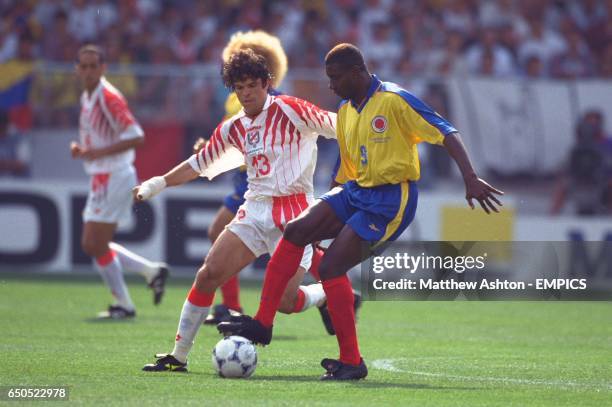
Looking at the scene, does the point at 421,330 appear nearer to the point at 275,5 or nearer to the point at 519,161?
the point at 519,161

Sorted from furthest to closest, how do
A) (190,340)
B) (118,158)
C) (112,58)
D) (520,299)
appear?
(112,58) < (520,299) < (118,158) < (190,340)

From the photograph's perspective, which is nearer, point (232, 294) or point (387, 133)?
point (387, 133)

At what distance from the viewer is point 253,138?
27.3 ft

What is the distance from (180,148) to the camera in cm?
1647

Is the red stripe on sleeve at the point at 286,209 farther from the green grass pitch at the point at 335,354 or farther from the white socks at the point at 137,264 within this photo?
the white socks at the point at 137,264

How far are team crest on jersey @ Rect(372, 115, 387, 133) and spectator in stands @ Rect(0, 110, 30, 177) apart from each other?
10.0 m

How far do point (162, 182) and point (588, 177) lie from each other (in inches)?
386

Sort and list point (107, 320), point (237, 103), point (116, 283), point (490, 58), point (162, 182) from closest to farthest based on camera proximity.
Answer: point (162, 182) < point (237, 103) < point (107, 320) < point (116, 283) < point (490, 58)

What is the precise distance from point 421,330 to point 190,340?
159 inches

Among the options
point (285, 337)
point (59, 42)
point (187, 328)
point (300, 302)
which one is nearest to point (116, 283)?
point (285, 337)

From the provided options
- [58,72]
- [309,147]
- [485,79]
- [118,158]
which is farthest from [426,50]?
[309,147]

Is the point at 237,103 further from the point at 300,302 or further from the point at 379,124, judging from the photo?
the point at 379,124

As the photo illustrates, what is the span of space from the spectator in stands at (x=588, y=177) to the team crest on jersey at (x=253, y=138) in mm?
9111

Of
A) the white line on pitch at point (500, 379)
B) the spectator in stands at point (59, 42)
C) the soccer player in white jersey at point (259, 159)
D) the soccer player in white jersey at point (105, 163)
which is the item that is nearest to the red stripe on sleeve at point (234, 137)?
the soccer player in white jersey at point (259, 159)
